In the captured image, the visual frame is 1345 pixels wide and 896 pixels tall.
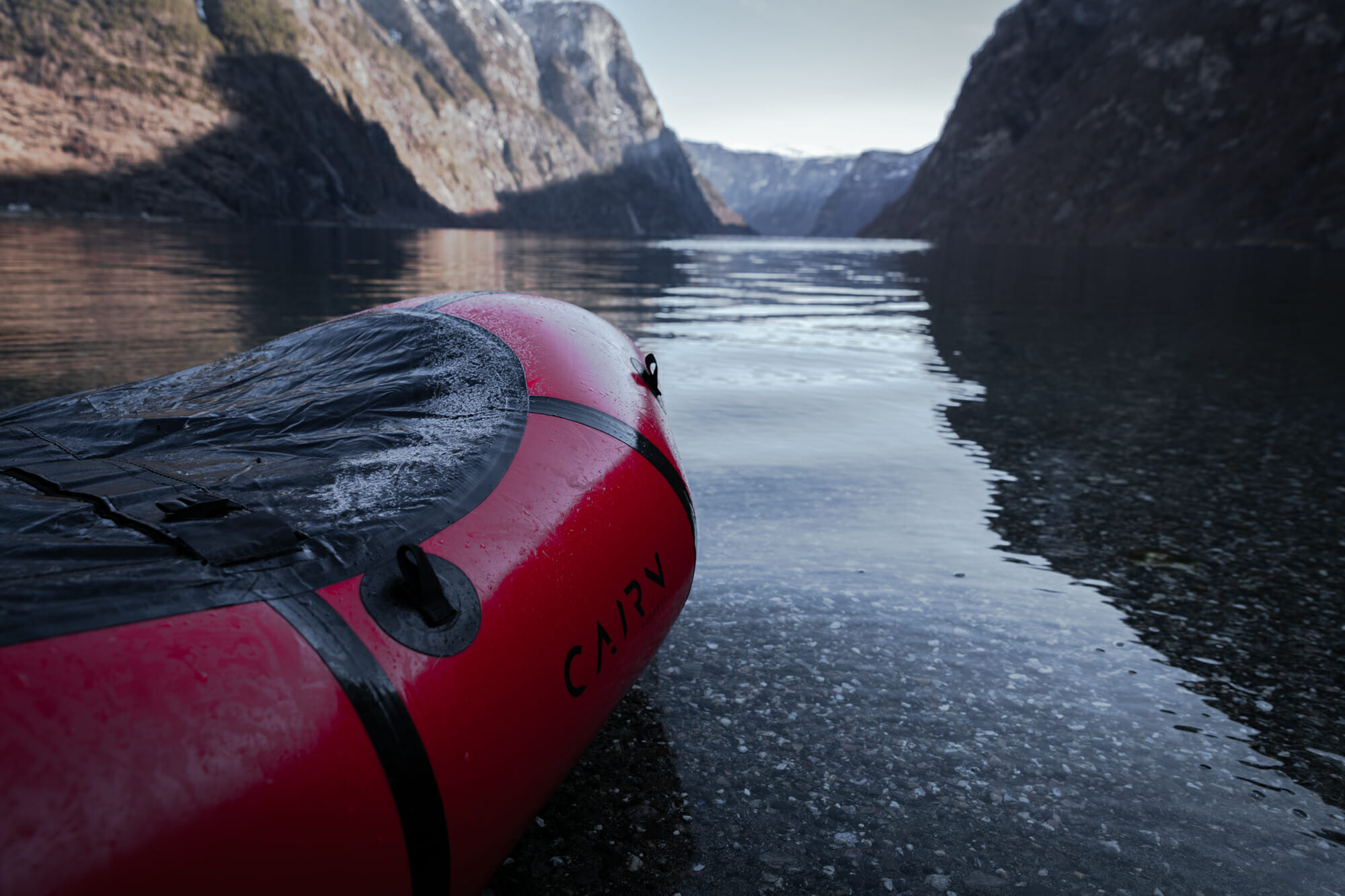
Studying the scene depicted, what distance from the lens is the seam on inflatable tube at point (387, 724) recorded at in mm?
1432

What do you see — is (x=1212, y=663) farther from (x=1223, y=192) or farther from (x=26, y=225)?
(x=1223, y=192)

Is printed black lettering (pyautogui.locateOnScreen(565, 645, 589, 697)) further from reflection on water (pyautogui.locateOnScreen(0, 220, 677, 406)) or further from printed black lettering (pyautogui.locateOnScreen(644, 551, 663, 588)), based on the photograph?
reflection on water (pyautogui.locateOnScreen(0, 220, 677, 406))

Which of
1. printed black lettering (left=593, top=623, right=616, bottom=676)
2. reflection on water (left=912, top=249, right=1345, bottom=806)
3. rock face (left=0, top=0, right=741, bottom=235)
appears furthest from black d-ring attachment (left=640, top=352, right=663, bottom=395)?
rock face (left=0, top=0, right=741, bottom=235)

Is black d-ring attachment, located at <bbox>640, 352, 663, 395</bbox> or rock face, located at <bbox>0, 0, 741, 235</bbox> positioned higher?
rock face, located at <bbox>0, 0, 741, 235</bbox>

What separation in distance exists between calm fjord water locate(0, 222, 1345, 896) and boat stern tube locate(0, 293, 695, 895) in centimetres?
67

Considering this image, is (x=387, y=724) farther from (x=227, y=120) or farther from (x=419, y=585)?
(x=227, y=120)

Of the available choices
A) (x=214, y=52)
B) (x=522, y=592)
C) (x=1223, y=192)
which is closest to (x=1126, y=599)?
(x=522, y=592)

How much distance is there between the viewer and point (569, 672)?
6.51 ft

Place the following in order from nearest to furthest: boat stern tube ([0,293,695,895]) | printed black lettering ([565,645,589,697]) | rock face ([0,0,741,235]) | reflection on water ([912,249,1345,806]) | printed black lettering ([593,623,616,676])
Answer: boat stern tube ([0,293,695,895]) → printed black lettering ([565,645,589,697]) → printed black lettering ([593,623,616,676]) → reflection on water ([912,249,1345,806]) → rock face ([0,0,741,235])

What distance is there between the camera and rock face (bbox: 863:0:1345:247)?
7906cm

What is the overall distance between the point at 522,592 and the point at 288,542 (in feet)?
1.77

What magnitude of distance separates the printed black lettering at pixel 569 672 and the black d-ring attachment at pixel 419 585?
45 centimetres

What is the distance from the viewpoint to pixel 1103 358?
11.1 meters

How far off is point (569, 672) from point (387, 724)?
1.97ft
